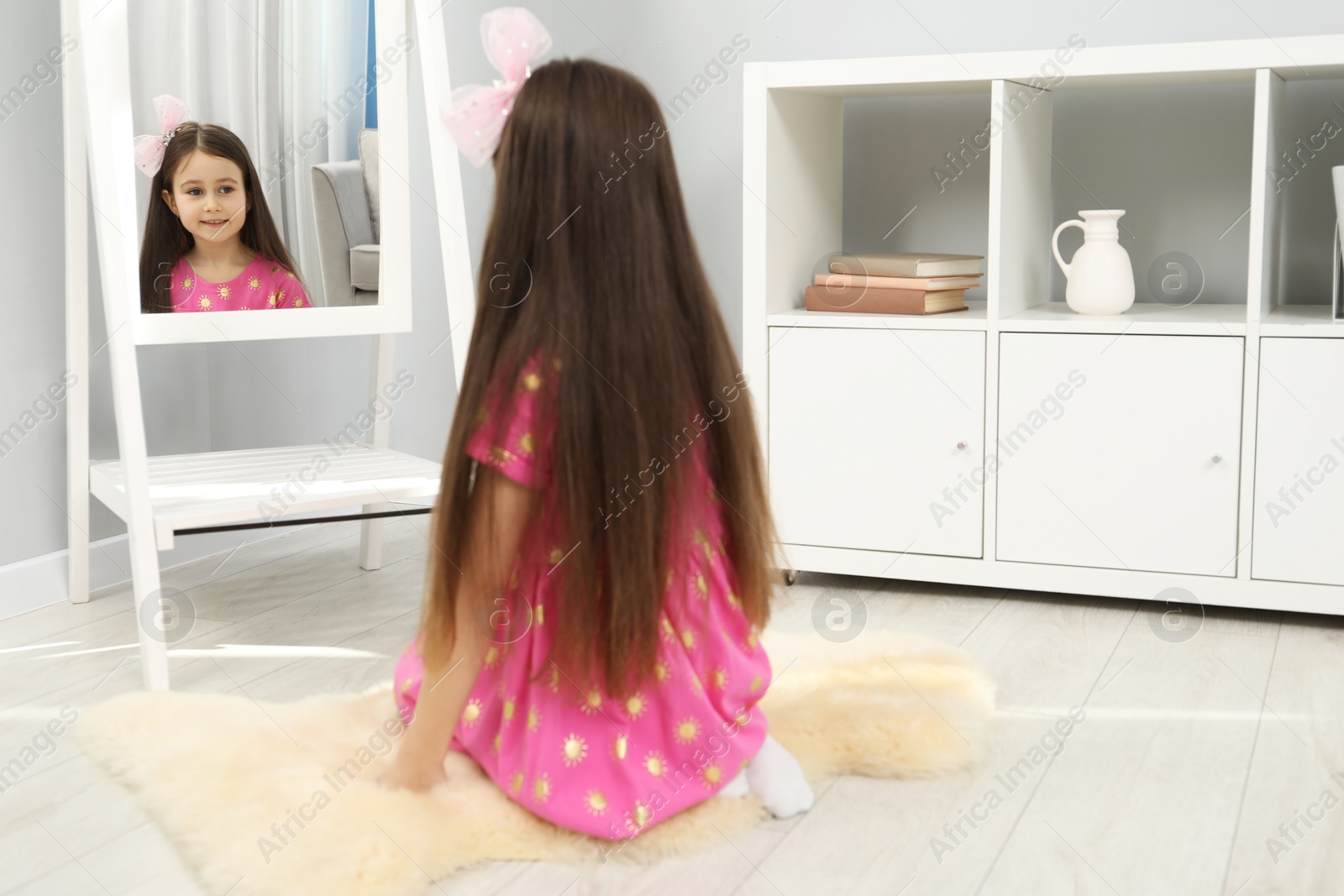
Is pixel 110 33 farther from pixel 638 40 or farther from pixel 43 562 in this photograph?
pixel 638 40

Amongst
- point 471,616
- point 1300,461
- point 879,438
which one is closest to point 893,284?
point 879,438

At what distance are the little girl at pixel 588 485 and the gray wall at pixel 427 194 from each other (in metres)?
1.19

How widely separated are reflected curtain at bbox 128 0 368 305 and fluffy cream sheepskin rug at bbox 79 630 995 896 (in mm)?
723

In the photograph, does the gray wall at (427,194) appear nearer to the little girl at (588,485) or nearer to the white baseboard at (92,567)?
the white baseboard at (92,567)

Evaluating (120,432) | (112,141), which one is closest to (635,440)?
(120,432)

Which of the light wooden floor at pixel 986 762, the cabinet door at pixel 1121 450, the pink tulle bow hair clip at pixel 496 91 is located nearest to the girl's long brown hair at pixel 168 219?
the light wooden floor at pixel 986 762

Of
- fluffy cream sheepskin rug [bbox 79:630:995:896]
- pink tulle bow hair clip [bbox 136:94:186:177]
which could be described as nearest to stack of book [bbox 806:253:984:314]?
fluffy cream sheepskin rug [bbox 79:630:995:896]

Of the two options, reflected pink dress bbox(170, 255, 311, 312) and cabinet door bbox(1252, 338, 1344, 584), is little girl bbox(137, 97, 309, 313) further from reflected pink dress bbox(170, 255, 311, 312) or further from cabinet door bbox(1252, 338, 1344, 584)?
cabinet door bbox(1252, 338, 1344, 584)

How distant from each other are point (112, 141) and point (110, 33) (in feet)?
0.48

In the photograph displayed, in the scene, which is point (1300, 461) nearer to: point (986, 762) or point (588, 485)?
point (986, 762)

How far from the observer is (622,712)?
1237 millimetres

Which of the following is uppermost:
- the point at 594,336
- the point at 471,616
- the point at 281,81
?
the point at 281,81

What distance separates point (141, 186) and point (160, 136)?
0.08m

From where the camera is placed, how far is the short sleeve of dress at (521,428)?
1.15 m
